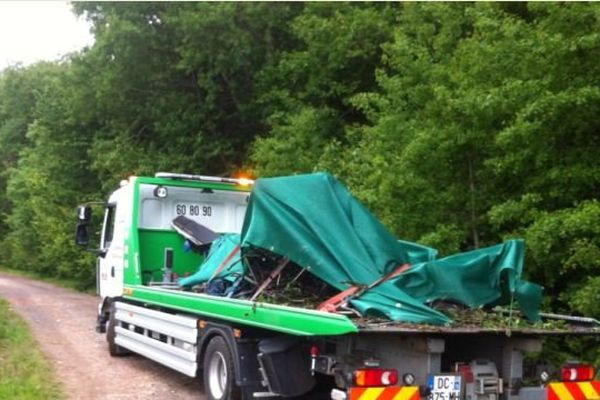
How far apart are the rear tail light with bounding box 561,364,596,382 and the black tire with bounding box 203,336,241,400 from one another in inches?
122

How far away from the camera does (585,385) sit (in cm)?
660

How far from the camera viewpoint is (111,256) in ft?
38.7

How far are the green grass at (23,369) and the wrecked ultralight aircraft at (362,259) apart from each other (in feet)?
8.93

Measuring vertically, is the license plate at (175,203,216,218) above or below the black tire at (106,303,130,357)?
above

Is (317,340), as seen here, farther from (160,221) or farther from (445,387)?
(160,221)

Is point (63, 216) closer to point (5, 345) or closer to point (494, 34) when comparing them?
point (5, 345)

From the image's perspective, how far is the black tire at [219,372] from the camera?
7.31 metres

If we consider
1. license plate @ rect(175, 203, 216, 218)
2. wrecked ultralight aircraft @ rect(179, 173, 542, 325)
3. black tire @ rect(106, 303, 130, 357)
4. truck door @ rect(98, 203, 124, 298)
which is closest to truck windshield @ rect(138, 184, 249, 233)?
license plate @ rect(175, 203, 216, 218)

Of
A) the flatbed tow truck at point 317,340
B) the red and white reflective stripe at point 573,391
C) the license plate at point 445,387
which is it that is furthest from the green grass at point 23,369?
the red and white reflective stripe at point 573,391

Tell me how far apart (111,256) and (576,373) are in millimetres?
7615

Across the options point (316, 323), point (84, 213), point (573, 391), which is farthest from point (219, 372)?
point (84, 213)

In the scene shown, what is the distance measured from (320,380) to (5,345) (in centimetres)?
752

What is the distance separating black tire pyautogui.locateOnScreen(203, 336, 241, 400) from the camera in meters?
7.31

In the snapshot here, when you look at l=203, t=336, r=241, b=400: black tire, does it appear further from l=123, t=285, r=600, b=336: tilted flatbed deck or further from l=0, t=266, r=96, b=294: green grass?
l=0, t=266, r=96, b=294: green grass
